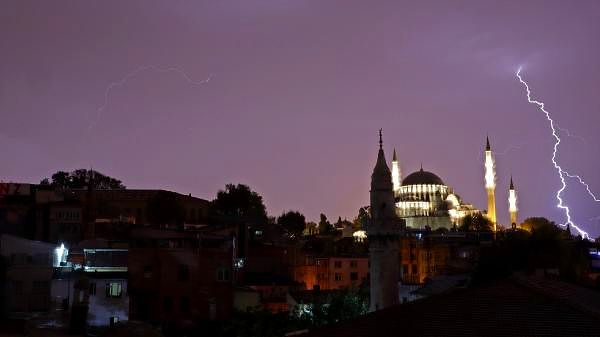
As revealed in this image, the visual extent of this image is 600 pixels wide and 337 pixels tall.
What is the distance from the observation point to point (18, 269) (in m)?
48.8

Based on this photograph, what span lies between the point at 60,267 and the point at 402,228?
25144mm

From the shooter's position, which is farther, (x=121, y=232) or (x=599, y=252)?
(x=599, y=252)

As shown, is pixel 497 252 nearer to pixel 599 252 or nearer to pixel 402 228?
pixel 402 228

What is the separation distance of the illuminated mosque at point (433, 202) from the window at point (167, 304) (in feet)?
335

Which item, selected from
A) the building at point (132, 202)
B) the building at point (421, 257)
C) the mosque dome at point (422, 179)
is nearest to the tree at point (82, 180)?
the building at point (132, 202)

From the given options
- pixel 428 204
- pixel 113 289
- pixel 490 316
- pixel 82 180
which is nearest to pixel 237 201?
pixel 82 180

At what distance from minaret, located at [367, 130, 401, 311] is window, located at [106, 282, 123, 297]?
1754cm

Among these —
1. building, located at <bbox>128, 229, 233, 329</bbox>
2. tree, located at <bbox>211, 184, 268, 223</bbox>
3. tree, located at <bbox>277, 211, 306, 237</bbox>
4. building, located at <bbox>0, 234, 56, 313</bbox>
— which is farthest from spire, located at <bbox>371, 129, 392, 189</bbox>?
tree, located at <bbox>277, 211, 306, 237</bbox>

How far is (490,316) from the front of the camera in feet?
56.4

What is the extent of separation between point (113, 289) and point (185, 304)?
→ 5.49 m

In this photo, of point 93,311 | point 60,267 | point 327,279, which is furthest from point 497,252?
point 327,279

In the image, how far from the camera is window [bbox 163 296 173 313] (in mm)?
50812

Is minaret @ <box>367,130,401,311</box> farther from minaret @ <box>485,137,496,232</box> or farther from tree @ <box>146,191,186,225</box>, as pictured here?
minaret @ <box>485,137,496,232</box>

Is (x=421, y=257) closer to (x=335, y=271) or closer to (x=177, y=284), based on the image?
(x=335, y=271)
